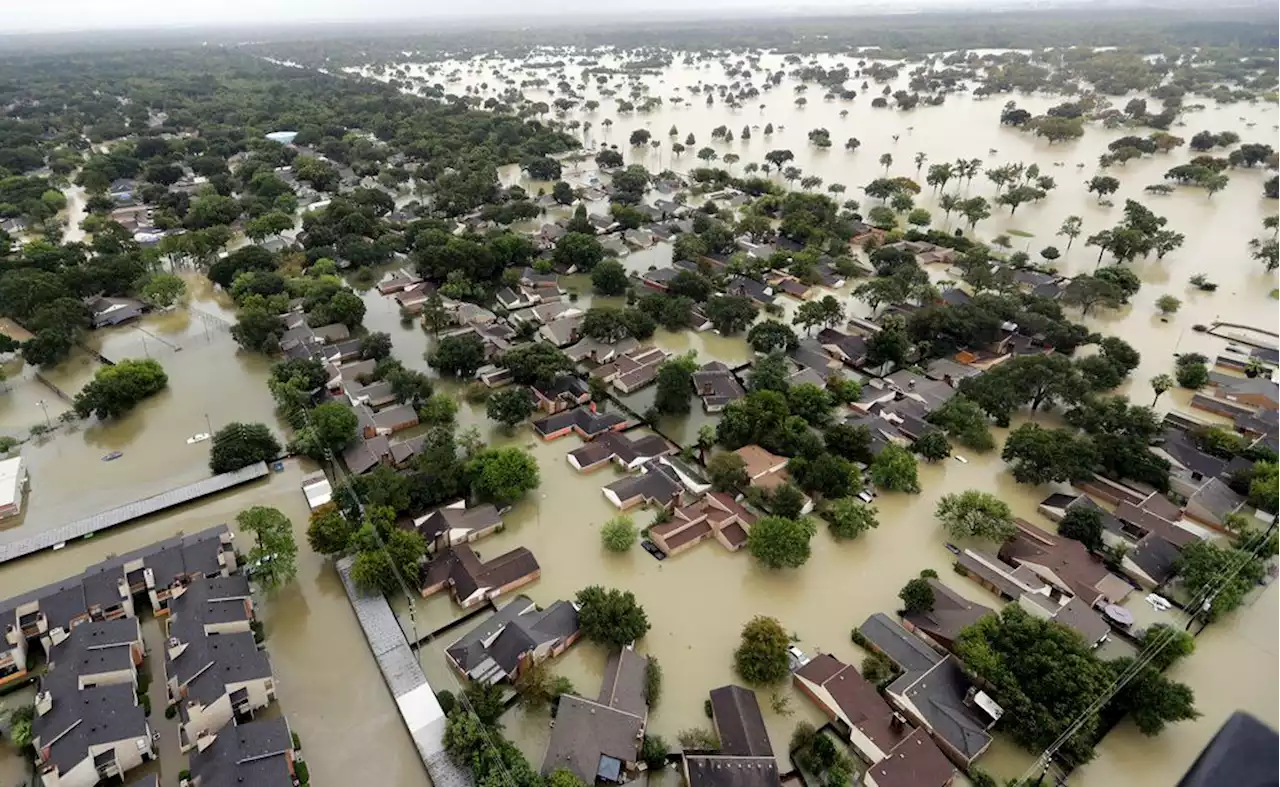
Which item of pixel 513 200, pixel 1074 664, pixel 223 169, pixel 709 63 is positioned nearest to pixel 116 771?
pixel 1074 664

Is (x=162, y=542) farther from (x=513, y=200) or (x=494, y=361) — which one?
(x=513, y=200)

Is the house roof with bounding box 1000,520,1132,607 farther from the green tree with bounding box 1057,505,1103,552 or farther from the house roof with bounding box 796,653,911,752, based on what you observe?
the house roof with bounding box 796,653,911,752

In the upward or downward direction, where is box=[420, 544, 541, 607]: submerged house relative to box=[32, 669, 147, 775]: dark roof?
downward

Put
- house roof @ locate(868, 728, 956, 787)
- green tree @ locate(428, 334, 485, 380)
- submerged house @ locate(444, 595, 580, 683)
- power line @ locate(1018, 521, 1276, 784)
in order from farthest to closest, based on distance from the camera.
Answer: green tree @ locate(428, 334, 485, 380) < submerged house @ locate(444, 595, 580, 683) < power line @ locate(1018, 521, 1276, 784) < house roof @ locate(868, 728, 956, 787)

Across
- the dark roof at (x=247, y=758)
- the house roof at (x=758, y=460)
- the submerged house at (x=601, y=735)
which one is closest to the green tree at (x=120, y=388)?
the dark roof at (x=247, y=758)

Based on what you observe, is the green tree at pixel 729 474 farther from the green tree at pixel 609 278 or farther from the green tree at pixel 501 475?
the green tree at pixel 609 278

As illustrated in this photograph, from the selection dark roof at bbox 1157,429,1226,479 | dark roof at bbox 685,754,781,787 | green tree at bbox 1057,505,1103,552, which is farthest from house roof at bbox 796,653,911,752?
dark roof at bbox 1157,429,1226,479
